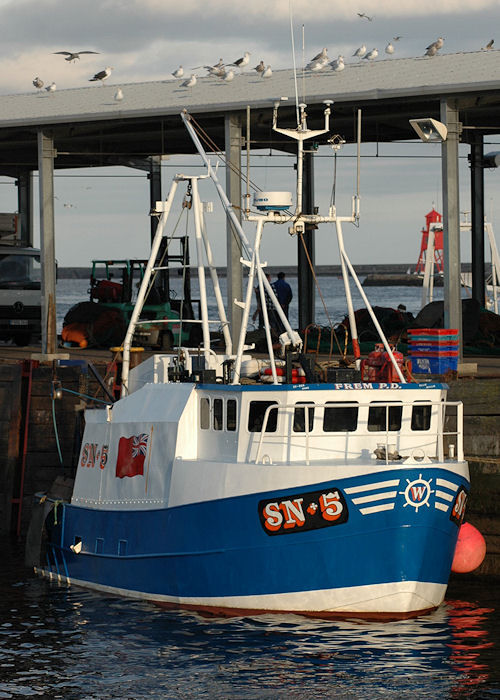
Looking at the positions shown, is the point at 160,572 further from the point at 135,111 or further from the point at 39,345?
the point at 39,345

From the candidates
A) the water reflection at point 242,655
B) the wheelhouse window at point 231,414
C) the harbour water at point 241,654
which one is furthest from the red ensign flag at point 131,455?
Result: the water reflection at point 242,655

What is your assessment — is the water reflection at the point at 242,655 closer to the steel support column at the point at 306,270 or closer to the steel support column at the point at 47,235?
the steel support column at the point at 47,235

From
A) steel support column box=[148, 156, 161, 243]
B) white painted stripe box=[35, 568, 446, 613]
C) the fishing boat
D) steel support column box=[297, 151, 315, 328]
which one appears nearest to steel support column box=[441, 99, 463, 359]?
the fishing boat

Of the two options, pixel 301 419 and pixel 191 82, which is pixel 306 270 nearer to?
pixel 191 82

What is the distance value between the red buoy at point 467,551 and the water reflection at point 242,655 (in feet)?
1.86

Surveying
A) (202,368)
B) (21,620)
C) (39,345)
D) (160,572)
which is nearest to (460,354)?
(202,368)

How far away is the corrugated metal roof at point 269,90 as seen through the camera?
22.0m

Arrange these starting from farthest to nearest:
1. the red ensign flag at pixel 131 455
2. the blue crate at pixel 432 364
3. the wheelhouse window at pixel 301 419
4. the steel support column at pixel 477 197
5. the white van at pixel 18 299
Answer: the steel support column at pixel 477 197, the white van at pixel 18 299, the blue crate at pixel 432 364, the red ensign flag at pixel 131 455, the wheelhouse window at pixel 301 419

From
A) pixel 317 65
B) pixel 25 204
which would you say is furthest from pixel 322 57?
pixel 25 204

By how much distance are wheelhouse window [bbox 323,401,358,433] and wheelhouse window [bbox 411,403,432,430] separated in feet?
2.69

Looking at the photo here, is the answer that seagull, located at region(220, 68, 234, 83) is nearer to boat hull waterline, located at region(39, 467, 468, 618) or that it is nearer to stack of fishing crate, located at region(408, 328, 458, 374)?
stack of fishing crate, located at region(408, 328, 458, 374)

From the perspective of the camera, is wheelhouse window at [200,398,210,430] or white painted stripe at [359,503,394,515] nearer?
white painted stripe at [359,503,394,515]

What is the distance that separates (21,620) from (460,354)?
9550 millimetres

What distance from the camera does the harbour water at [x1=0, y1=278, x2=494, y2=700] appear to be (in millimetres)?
13000
